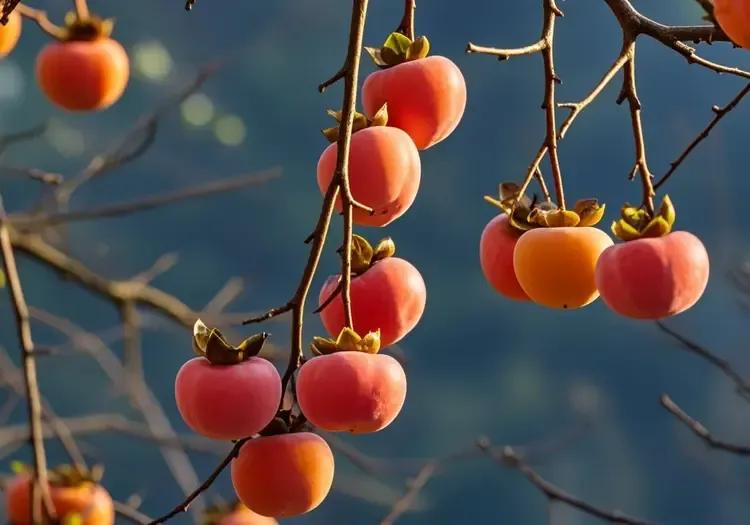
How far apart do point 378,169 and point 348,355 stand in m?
0.12

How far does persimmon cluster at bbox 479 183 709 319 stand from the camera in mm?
688

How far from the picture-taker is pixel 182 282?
1103 cm

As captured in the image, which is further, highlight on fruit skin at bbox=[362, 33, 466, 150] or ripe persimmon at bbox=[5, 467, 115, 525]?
ripe persimmon at bbox=[5, 467, 115, 525]

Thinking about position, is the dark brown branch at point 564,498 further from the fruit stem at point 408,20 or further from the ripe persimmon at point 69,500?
the ripe persimmon at point 69,500

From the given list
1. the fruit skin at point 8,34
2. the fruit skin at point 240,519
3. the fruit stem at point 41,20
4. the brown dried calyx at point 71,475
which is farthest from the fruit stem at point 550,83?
the brown dried calyx at point 71,475

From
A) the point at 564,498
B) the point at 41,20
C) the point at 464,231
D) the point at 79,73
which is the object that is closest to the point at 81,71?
the point at 79,73

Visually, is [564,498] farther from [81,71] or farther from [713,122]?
[81,71]

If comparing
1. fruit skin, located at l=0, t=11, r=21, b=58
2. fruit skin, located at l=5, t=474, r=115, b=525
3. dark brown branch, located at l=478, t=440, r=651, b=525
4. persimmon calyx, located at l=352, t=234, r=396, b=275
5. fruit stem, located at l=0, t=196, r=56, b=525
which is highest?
fruit skin, located at l=0, t=11, r=21, b=58

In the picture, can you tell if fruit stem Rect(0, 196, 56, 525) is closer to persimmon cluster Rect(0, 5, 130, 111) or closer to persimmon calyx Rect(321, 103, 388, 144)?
persimmon cluster Rect(0, 5, 130, 111)

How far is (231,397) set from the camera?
0.67m

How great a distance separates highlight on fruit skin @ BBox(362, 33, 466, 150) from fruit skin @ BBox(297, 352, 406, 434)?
173mm

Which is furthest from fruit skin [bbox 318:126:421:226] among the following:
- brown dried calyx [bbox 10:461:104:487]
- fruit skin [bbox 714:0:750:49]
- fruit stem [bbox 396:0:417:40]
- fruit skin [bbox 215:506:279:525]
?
brown dried calyx [bbox 10:461:104:487]

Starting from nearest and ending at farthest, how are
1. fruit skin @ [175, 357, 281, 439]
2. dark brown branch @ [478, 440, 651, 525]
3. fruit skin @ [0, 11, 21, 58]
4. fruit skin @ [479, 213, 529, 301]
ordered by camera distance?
fruit skin @ [175, 357, 281, 439], fruit skin @ [479, 213, 529, 301], dark brown branch @ [478, 440, 651, 525], fruit skin @ [0, 11, 21, 58]

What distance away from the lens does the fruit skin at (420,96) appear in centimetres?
76
